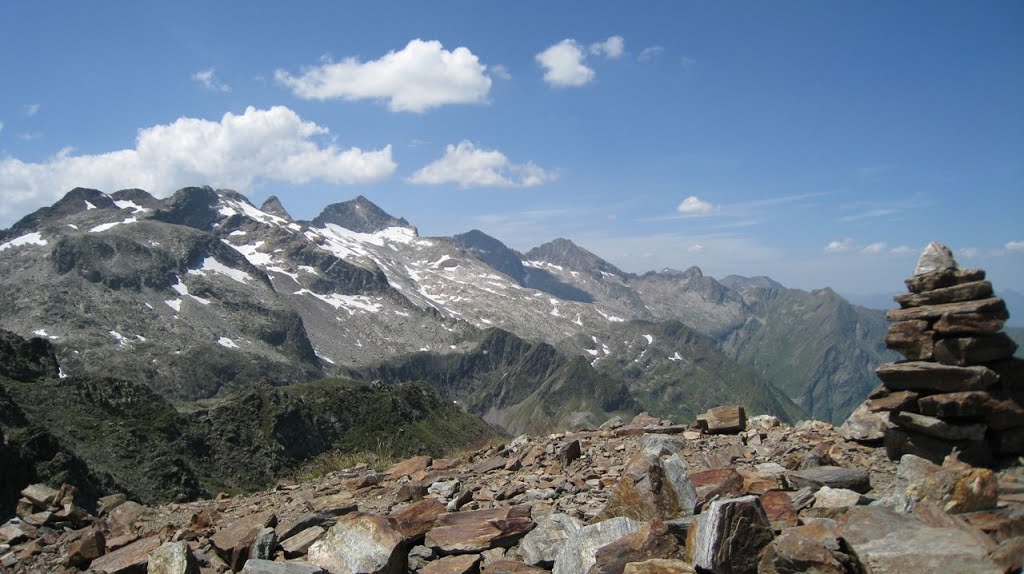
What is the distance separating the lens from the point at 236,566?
382 inches

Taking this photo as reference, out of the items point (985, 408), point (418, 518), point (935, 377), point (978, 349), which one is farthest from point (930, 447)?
point (418, 518)

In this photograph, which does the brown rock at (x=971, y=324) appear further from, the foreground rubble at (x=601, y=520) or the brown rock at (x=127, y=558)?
the brown rock at (x=127, y=558)

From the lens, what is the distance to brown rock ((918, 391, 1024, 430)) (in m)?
11.5

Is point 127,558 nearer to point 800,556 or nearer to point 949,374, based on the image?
point 800,556

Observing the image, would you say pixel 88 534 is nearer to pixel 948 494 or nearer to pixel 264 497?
pixel 264 497

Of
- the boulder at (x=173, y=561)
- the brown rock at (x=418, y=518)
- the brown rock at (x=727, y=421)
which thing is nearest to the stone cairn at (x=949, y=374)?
the brown rock at (x=727, y=421)

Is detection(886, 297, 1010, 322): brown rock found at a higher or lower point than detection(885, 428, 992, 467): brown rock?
higher

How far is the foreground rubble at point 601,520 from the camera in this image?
288 inches

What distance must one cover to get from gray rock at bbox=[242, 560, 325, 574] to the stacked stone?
37.5 ft

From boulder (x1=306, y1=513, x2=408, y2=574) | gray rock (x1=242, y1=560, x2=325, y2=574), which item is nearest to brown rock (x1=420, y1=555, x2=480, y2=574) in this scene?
boulder (x1=306, y1=513, x2=408, y2=574)

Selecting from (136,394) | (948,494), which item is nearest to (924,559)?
(948,494)

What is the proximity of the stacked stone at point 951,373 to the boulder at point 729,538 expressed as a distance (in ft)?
21.9

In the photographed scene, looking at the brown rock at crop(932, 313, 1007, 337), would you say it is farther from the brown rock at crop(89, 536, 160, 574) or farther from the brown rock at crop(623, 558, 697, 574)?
the brown rock at crop(89, 536, 160, 574)

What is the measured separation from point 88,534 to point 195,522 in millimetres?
1817
